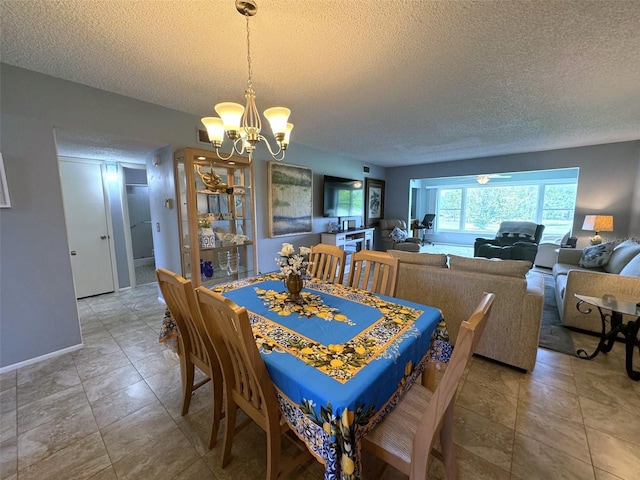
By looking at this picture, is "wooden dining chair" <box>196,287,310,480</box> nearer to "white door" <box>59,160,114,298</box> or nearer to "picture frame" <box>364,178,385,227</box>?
"white door" <box>59,160,114,298</box>

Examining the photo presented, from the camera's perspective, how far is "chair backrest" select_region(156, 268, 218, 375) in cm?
128

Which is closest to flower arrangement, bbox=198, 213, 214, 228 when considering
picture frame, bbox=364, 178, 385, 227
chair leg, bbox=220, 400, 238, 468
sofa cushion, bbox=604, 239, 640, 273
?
chair leg, bbox=220, 400, 238, 468

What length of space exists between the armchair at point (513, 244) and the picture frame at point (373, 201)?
2.40 metres

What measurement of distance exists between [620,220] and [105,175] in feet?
27.5

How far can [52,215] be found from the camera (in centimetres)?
225

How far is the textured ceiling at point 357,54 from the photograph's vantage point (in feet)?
4.74

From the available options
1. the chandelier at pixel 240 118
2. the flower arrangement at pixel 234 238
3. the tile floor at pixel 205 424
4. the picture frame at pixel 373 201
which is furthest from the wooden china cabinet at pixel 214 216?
the picture frame at pixel 373 201

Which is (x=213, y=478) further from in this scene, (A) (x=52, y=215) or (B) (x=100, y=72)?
(B) (x=100, y=72)

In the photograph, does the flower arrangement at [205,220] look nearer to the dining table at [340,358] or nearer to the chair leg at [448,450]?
the dining table at [340,358]

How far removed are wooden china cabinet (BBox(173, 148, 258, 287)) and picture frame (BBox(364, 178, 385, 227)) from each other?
3.73 metres

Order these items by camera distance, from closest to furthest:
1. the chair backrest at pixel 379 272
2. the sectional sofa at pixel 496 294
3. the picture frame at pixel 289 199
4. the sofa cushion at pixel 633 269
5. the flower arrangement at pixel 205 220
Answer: the chair backrest at pixel 379 272 < the sectional sofa at pixel 496 294 < the sofa cushion at pixel 633 269 < the flower arrangement at pixel 205 220 < the picture frame at pixel 289 199

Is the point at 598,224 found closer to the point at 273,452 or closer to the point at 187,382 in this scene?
the point at 273,452

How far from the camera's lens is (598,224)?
14.1 ft

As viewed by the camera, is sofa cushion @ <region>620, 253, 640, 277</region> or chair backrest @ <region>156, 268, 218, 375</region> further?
sofa cushion @ <region>620, 253, 640, 277</region>
